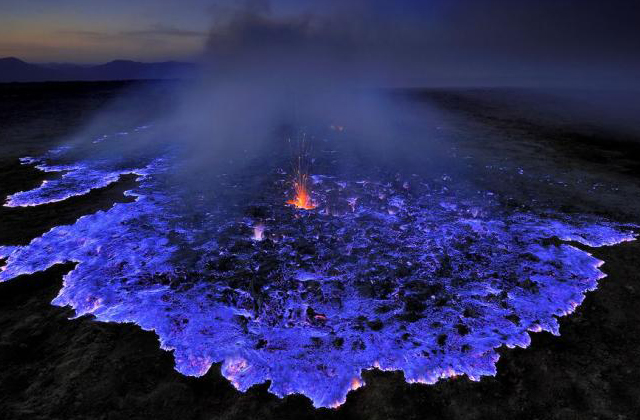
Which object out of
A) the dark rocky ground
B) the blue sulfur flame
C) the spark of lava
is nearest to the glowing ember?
the blue sulfur flame

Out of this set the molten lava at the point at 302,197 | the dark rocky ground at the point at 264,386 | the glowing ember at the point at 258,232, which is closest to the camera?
the dark rocky ground at the point at 264,386

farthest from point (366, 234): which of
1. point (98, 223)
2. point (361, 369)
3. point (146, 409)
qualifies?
point (98, 223)

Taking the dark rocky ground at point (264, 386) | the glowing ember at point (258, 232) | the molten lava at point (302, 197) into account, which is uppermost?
the molten lava at point (302, 197)

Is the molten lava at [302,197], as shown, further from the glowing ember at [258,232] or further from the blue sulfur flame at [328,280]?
the glowing ember at [258,232]

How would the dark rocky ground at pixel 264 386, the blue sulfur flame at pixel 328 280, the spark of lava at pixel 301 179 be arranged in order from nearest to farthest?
the dark rocky ground at pixel 264 386 < the blue sulfur flame at pixel 328 280 < the spark of lava at pixel 301 179

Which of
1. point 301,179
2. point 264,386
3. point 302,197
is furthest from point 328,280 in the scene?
point 301,179

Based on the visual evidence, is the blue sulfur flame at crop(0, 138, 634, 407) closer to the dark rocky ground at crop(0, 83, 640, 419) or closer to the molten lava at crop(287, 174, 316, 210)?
the dark rocky ground at crop(0, 83, 640, 419)

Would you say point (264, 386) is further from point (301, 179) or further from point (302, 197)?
point (301, 179)

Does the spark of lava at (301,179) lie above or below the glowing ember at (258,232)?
above

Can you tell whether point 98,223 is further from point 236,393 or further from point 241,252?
point 236,393

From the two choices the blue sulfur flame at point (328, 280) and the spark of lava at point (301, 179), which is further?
the spark of lava at point (301, 179)

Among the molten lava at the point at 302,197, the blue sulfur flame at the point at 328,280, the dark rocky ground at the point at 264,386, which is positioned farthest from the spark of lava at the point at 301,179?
the dark rocky ground at the point at 264,386
